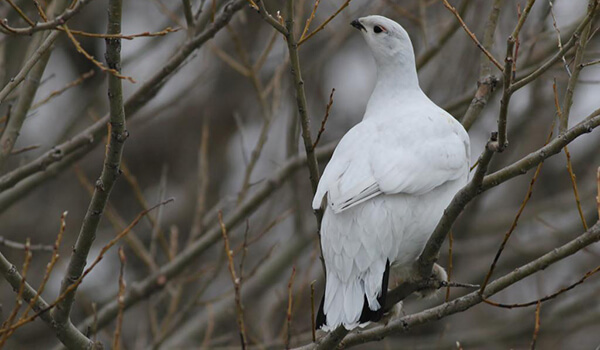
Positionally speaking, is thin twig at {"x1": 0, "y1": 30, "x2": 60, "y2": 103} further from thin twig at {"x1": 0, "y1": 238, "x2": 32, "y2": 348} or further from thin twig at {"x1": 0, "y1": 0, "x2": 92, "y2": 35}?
thin twig at {"x1": 0, "y1": 238, "x2": 32, "y2": 348}

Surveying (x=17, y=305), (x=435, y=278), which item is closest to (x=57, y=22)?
(x=17, y=305)

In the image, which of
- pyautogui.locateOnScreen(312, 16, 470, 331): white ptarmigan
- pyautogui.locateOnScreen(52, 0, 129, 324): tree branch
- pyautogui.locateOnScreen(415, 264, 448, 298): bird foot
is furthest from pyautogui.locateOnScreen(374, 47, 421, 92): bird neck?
pyautogui.locateOnScreen(52, 0, 129, 324): tree branch

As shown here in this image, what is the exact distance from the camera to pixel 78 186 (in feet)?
42.0

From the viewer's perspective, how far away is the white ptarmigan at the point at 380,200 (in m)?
4.10

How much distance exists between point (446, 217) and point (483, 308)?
9.06m

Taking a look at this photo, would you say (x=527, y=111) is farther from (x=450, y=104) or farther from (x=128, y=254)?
(x=128, y=254)

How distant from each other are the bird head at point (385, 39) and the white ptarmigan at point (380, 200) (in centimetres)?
56

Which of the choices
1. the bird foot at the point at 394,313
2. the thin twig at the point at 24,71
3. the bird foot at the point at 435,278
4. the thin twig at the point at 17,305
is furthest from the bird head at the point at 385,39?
the thin twig at the point at 17,305

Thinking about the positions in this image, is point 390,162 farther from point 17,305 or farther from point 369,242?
point 17,305

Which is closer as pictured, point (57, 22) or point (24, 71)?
point (57, 22)

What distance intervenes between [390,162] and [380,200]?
0.69 feet

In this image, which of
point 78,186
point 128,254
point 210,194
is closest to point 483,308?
point 210,194

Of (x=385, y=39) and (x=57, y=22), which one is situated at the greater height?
(x=57, y=22)

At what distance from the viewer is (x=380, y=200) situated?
168 inches
